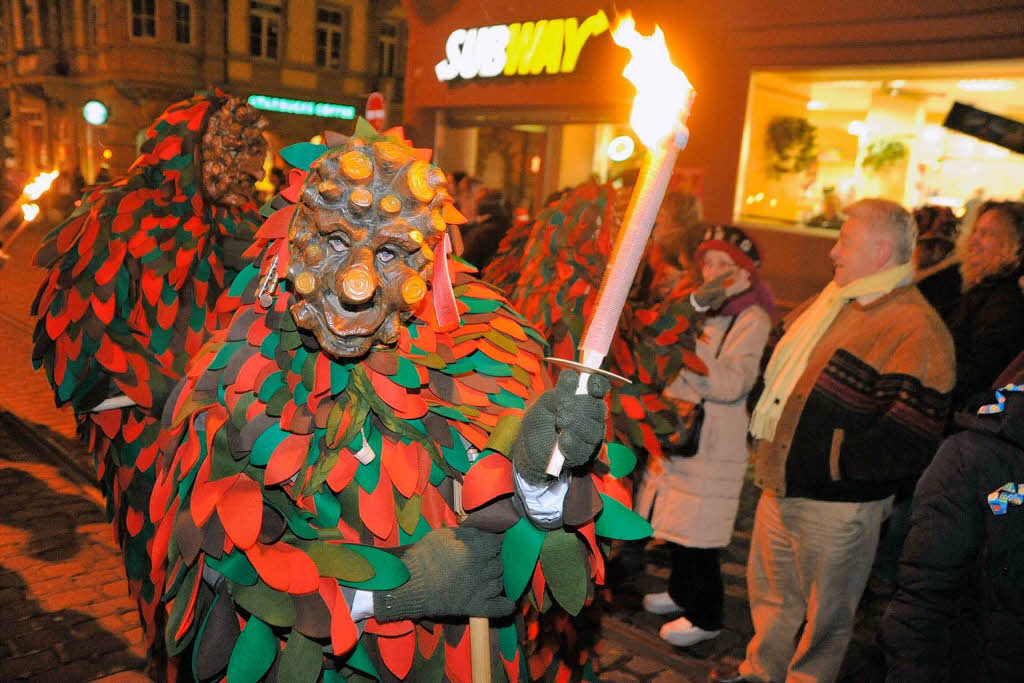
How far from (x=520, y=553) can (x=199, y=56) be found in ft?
55.5

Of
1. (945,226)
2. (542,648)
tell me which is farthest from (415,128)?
(542,648)

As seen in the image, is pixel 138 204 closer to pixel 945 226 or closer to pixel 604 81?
pixel 945 226

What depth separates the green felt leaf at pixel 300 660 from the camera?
149 centimetres

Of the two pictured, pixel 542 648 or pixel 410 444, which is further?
pixel 542 648

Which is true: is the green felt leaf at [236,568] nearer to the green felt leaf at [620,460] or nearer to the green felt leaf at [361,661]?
the green felt leaf at [361,661]

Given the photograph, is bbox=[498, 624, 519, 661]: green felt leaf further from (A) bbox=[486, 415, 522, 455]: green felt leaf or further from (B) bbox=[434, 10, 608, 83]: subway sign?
(B) bbox=[434, 10, 608, 83]: subway sign

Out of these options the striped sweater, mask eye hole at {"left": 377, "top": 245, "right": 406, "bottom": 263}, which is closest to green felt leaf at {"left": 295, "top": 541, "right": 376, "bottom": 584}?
mask eye hole at {"left": 377, "top": 245, "right": 406, "bottom": 263}

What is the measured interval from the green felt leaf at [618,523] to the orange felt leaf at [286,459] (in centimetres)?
66

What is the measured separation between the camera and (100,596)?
3799mm

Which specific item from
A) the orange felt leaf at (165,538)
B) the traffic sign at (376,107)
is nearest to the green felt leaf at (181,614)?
the orange felt leaf at (165,538)

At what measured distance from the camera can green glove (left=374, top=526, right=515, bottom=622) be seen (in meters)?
1.57

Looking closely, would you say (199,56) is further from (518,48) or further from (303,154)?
(303,154)

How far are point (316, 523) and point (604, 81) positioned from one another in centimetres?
915

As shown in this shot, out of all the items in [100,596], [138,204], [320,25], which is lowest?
[100,596]
